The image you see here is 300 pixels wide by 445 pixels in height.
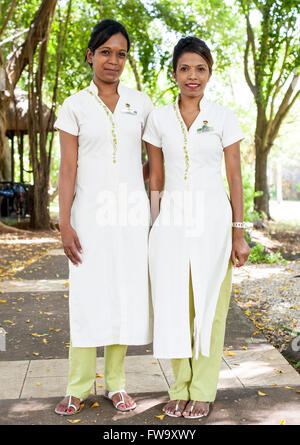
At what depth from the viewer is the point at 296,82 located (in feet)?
54.7

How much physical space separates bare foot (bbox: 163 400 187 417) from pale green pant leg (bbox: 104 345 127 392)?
0.32m

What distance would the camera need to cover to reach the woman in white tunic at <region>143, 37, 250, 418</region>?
9.93ft

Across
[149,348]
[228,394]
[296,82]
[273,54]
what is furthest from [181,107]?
[296,82]

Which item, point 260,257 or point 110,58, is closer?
point 110,58

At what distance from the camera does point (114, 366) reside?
11.0 ft

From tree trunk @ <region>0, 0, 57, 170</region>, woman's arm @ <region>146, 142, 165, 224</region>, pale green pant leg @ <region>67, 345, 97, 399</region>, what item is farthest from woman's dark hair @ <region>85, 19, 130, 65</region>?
tree trunk @ <region>0, 0, 57, 170</region>

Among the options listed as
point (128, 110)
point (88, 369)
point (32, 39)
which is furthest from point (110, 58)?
point (32, 39)

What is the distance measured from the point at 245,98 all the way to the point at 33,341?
26211 mm

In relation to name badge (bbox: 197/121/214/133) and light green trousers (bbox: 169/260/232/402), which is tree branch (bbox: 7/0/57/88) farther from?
light green trousers (bbox: 169/260/232/402)

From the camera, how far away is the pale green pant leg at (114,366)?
3.31m

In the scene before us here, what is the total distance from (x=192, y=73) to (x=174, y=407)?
1.87m
